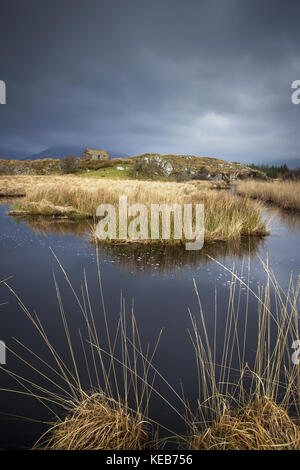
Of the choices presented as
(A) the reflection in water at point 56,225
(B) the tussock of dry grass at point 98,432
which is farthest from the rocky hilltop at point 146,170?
(B) the tussock of dry grass at point 98,432

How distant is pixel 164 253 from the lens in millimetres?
5871

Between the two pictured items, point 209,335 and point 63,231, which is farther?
point 63,231

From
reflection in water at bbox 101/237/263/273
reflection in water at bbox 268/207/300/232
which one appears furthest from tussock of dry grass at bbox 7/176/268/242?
reflection in water at bbox 268/207/300/232

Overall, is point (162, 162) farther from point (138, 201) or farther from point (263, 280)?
point (263, 280)

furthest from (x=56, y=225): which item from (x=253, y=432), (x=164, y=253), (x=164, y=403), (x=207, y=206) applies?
(x=253, y=432)

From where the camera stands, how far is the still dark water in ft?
6.46

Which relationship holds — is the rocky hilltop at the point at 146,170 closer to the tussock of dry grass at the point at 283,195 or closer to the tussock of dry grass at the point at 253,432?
the tussock of dry grass at the point at 283,195

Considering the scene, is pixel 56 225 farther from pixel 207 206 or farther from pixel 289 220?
pixel 289 220

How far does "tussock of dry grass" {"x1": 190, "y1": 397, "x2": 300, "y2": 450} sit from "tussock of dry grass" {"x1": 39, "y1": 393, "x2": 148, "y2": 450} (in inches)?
15.4

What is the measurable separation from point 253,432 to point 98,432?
3.31 feet

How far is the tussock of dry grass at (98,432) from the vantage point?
59.9 inches
